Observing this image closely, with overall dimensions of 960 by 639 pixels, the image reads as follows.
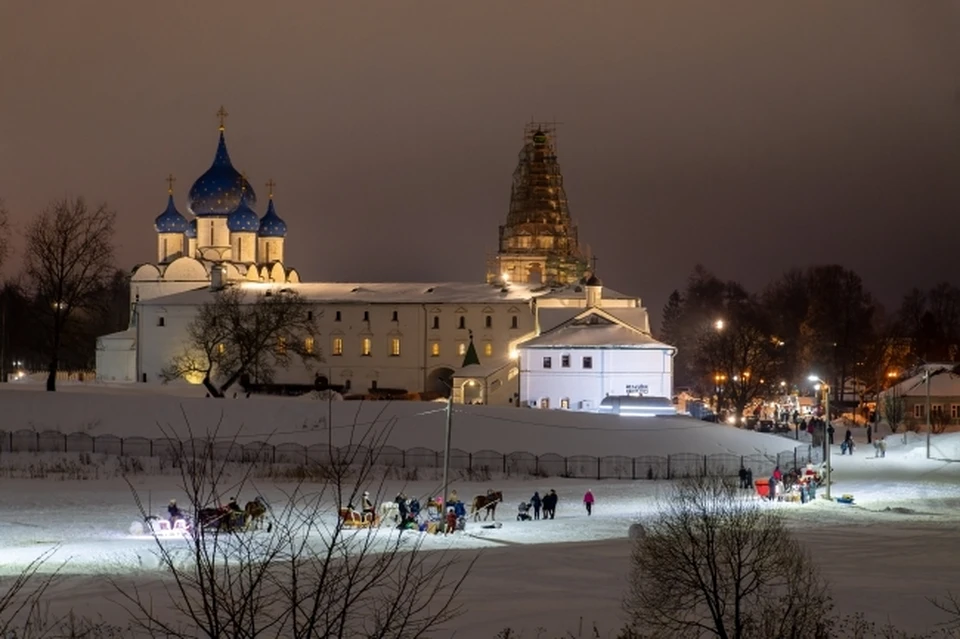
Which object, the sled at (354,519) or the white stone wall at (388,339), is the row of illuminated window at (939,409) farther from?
the sled at (354,519)

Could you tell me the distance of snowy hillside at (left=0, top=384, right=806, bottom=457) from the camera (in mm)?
47250

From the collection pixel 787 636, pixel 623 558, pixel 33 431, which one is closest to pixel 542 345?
pixel 33 431

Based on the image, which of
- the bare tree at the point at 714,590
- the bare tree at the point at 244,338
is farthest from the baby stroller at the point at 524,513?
the bare tree at the point at 244,338

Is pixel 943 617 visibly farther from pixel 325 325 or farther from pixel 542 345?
pixel 325 325

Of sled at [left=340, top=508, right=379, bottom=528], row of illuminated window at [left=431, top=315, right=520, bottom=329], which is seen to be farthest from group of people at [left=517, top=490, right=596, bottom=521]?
row of illuminated window at [left=431, top=315, right=520, bottom=329]

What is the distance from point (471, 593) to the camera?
21.6 metres

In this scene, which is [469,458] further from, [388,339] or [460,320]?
[388,339]

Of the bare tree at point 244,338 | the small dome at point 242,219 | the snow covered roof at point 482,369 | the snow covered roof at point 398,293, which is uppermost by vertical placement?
the small dome at point 242,219

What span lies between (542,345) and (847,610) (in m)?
44.7

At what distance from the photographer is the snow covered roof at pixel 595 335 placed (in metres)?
63.9

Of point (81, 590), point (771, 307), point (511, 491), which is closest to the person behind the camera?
point (81, 590)

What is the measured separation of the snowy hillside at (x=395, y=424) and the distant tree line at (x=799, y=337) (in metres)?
16.9

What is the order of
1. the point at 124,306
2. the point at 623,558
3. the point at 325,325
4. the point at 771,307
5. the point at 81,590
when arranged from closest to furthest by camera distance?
the point at 81,590, the point at 623,558, the point at 325,325, the point at 771,307, the point at 124,306

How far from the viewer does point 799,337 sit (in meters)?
91.5
